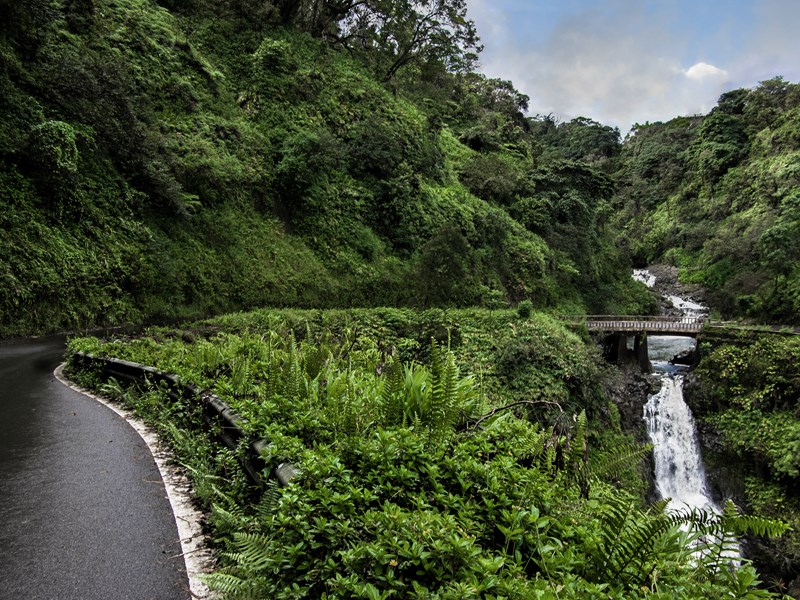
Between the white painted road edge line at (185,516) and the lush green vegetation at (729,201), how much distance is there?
38.1 meters

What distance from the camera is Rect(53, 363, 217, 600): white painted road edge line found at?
9.59 feet

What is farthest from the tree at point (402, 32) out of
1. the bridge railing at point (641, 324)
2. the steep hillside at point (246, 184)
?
the bridge railing at point (641, 324)

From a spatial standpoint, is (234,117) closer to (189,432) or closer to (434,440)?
(189,432)

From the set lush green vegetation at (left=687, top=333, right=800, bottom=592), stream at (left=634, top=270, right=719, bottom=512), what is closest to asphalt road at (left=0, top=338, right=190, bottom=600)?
stream at (left=634, top=270, right=719, bottom=512)

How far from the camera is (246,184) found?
75.6 feet

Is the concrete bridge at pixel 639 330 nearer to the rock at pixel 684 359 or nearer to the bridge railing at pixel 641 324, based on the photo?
the bridge railing at pixel 641 324

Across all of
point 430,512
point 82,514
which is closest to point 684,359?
point 430,512

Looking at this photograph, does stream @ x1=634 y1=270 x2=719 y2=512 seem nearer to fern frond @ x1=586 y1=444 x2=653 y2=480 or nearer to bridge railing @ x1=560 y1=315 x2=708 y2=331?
bridge railing @ x1=560 y1=315 x2=708 y2=331

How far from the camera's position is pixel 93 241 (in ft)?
51.2

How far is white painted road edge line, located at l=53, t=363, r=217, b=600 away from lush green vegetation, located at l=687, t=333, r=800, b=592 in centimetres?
1754

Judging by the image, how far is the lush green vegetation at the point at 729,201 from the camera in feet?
107

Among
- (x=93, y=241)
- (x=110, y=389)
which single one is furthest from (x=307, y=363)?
(x=93, y=241)

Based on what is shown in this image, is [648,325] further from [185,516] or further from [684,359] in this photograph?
[185,516]

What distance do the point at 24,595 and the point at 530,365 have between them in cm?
1411
